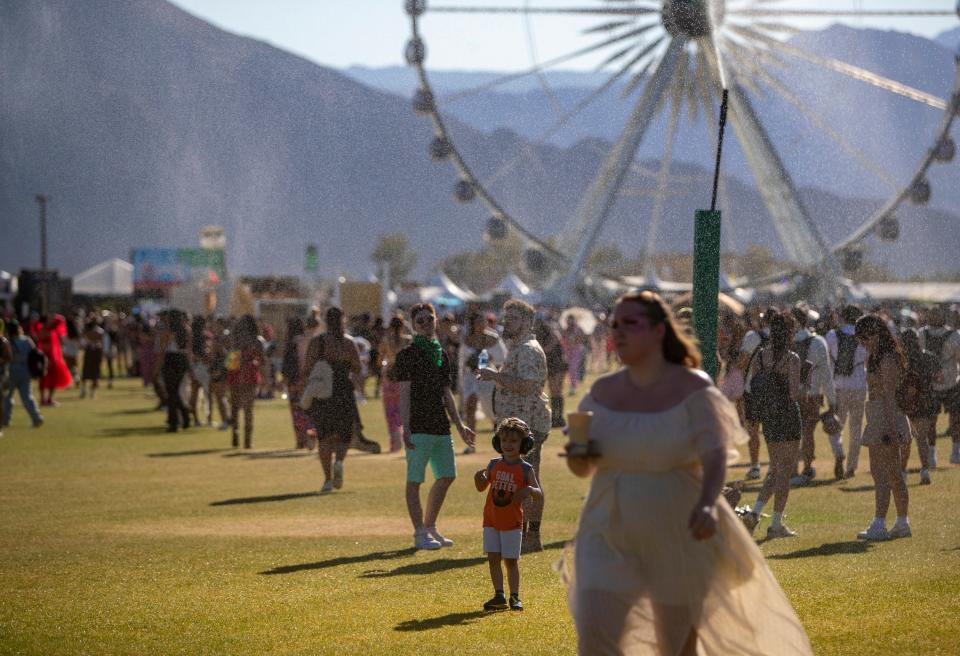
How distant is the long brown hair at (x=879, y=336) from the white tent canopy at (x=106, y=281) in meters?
63.2

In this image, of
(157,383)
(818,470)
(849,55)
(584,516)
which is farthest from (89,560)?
(849,55)

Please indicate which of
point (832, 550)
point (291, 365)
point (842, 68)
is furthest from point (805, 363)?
point (842, 68)

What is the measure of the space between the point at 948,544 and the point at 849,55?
2090 inches

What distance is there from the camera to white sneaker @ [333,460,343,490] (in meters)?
15.0

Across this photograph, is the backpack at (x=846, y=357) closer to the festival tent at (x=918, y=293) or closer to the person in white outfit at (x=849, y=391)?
the person in white outfit at (x=849, y=391)

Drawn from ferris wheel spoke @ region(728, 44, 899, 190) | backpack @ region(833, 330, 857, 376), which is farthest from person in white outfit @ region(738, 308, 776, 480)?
ferris wheel spoke @ region(728, 44, 899, 190)

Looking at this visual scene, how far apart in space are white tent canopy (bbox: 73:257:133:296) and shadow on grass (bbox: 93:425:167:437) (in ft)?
157

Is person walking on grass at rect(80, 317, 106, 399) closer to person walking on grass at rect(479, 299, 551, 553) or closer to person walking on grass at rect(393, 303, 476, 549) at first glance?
person walking on grass at rect(393, 303, 476, 549)

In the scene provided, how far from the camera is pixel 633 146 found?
4162 centimetres

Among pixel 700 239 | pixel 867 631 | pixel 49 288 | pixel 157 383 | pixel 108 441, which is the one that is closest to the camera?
pixel 867 631

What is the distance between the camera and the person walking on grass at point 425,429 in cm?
1105

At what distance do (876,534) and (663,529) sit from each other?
20.0ft

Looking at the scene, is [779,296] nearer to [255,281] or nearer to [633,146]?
[633,146]

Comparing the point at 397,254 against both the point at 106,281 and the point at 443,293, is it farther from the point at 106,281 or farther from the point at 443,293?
the point at 106,281
